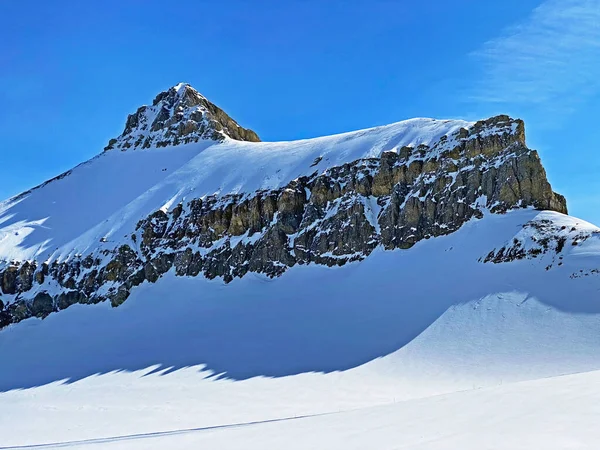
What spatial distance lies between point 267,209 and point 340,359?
2169 centimetres

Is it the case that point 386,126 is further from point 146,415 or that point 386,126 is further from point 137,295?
point 146,415

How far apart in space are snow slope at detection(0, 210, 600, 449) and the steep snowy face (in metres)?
32.6

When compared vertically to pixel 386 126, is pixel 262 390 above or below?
below

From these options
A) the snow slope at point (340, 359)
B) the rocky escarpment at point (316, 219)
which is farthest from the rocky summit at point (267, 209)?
the snow slope at point (340, 359)

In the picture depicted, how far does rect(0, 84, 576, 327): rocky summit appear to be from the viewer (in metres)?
36.9

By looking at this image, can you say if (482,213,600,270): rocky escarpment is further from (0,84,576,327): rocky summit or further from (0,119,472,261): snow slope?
(0,119,472,261): snow slope

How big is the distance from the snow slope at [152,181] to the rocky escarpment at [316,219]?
166cm

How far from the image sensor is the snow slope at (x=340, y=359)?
725 centimetres

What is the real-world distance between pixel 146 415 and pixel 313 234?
2425cm

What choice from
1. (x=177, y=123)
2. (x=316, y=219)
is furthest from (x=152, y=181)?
(x=316, y=219)

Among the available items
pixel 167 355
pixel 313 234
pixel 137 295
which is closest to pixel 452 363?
pixel 167 355

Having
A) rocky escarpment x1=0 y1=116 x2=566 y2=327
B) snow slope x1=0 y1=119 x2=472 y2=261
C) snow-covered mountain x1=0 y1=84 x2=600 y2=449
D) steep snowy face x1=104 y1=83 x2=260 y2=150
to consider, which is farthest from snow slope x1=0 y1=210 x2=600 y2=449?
steep snowy face x1=104 y1=83 x2=260 y2=150

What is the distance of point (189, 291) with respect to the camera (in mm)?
42000

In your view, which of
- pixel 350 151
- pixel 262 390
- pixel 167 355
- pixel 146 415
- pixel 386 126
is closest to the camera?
pixel 146 415
